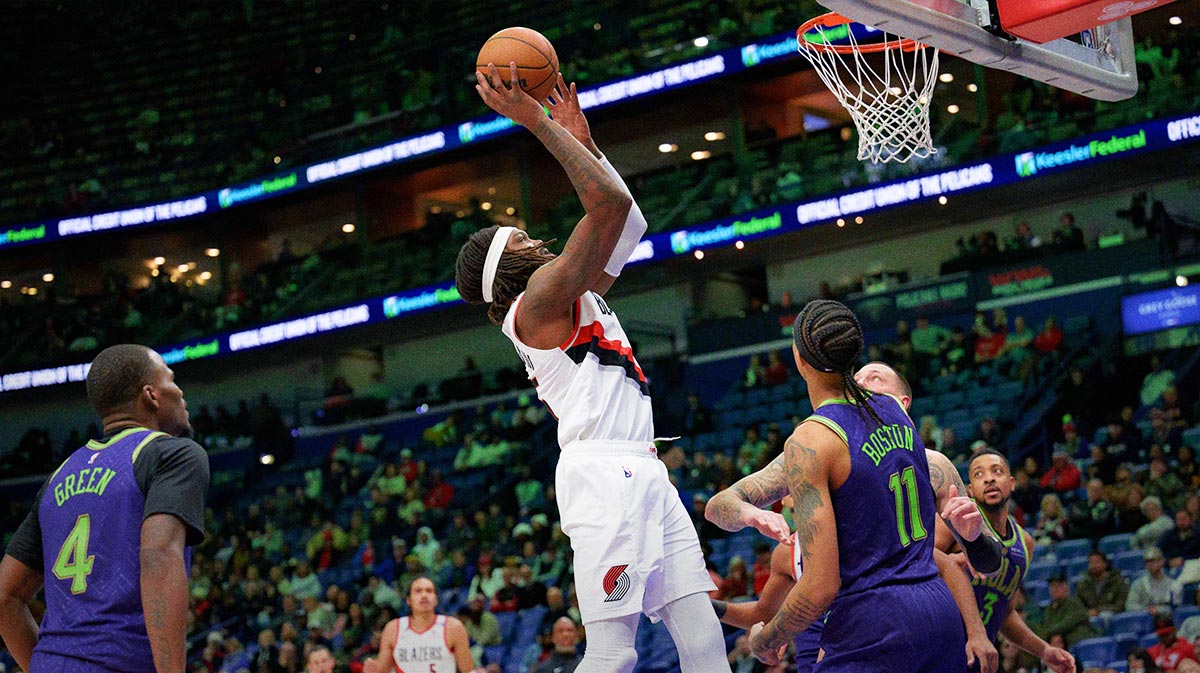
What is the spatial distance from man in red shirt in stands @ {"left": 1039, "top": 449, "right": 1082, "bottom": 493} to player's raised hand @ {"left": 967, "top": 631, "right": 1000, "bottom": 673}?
9797 millimetres

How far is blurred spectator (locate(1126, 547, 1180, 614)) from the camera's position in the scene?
11.5 meters

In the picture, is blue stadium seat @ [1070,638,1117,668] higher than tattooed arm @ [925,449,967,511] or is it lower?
lower

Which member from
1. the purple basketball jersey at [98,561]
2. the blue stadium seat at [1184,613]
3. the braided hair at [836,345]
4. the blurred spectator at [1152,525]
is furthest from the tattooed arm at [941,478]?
the blurred spectator at [1152,525]

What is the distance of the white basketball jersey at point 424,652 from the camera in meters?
8.73

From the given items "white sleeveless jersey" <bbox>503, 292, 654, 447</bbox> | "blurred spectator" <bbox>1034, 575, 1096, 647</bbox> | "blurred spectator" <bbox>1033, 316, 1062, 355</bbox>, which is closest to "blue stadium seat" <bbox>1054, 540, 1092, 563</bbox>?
"blurred spectator" <bbox>1034, 575, 1096, 647</bbox>

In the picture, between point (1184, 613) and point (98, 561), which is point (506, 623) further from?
point (98, 561)

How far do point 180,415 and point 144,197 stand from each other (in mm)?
26401

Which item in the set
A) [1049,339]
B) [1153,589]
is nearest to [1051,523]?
[1153,589]

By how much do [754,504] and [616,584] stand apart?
0.54m

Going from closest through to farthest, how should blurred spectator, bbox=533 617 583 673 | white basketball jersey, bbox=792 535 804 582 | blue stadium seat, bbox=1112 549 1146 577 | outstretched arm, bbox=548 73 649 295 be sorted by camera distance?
1. outstretched arm, bbox=548 73 649 295
2. white basketball jersey, bbox=792 535 804 582
3. blurred spectator, bbox=533 617 583 673
4. blue stadium seat, bbox=1112 549 1146 577

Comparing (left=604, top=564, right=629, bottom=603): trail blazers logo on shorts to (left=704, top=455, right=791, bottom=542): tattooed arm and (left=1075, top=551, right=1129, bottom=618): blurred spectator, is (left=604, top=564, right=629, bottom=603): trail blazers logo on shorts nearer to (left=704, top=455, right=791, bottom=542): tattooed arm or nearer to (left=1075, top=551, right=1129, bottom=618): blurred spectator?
(left=704, top=455, right=791, bottom=542): tattooed arm

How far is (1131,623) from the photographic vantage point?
1142 centimetres

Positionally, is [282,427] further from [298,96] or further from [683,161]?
[683,161]

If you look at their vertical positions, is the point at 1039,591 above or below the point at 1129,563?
below
